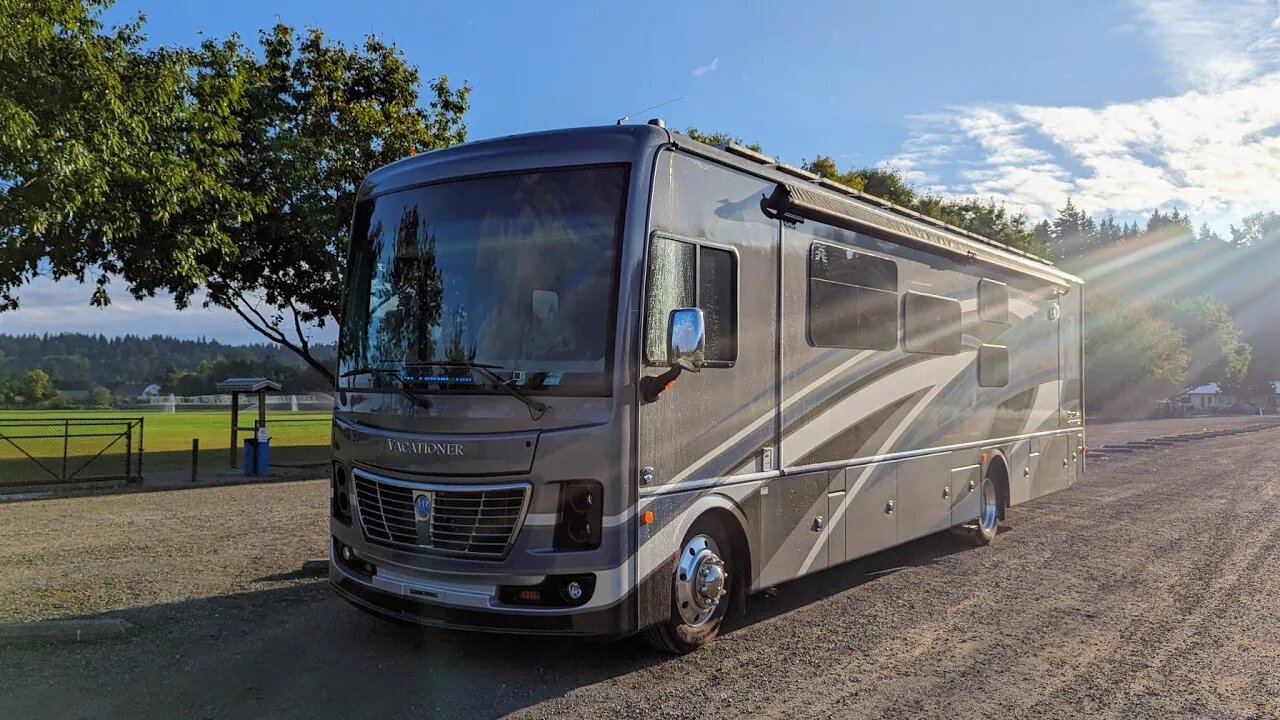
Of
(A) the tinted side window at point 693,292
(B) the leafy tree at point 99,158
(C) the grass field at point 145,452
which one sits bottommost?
(C) the grass field at point 145,452

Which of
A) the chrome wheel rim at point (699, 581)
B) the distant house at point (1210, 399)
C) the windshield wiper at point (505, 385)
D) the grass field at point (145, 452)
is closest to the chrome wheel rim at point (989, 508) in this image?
the chrome wheel rim at point (699, 581)

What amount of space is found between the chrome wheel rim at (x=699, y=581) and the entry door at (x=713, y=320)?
471mm

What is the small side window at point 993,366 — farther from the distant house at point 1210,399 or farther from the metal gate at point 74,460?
the distant house at point 1210,399

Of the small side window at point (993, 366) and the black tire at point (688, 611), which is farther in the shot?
the small side window at point (993, 366)

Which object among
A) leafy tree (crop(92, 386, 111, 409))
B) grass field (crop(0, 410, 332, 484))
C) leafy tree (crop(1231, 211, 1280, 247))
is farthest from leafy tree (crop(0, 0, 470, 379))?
leafy tree (crop(1231, 211, 1280, 247))

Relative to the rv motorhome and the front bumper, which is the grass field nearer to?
the rv motorhome

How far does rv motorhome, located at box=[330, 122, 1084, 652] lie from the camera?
5.18 meters

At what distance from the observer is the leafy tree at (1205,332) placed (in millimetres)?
70438

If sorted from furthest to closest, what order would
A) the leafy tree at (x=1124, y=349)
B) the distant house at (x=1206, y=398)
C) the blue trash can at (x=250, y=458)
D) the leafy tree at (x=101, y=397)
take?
the leafy tree at (x=101, y=397) → the distant house at (x=1206, y=398) → the leafy tree at (x=1124, y=349) → the blue trash can at (x=250, y=458)

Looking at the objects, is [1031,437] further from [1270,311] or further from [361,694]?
[1270,311]

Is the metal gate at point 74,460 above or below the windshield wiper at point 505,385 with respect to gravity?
below

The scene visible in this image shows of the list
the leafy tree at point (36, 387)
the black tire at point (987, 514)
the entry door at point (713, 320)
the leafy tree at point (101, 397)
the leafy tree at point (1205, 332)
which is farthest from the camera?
the leafy tree at point (101, 397)

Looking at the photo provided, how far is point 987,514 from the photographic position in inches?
400

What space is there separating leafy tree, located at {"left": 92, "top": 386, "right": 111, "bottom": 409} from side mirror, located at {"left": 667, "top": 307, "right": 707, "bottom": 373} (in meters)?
93.4
